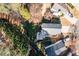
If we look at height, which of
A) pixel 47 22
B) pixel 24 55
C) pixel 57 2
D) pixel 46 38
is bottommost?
pixel 24 55

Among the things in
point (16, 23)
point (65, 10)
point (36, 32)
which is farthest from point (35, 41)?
point (65, 10)

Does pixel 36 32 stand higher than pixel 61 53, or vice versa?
pixel 36 32

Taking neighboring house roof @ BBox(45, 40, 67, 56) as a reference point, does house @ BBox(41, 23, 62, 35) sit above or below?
above

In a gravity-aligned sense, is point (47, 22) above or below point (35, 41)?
above

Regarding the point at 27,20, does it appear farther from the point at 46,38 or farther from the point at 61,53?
the point at 61,53

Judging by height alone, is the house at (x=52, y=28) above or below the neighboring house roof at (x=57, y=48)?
above

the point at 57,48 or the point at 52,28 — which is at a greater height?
the point at 52,28

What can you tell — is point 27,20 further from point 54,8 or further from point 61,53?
point 61,53

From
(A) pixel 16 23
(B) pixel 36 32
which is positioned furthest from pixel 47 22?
(A) pixel 16 23
